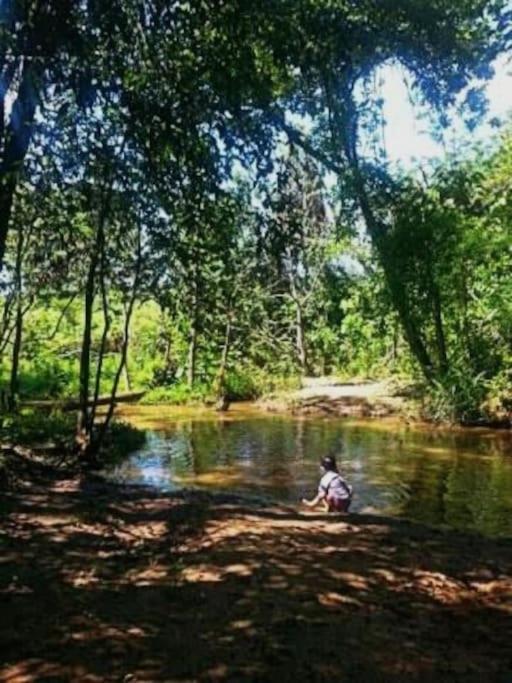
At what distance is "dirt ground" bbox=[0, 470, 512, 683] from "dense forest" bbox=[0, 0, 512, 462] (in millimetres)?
3681

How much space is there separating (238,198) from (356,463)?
8.08m

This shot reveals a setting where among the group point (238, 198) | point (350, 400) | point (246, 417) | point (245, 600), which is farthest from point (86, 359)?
point (350, 400)

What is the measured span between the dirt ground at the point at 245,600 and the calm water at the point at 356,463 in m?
4.97

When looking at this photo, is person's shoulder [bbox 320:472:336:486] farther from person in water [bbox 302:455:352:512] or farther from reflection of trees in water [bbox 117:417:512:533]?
reflection of trees in water [bbox 117:417:512:533]

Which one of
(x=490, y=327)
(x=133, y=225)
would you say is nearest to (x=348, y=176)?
(x=490, y=327)

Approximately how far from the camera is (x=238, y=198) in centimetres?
1077

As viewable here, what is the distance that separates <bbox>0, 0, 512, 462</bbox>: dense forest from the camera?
8117 millimetres

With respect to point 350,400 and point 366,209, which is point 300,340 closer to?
point 350,400

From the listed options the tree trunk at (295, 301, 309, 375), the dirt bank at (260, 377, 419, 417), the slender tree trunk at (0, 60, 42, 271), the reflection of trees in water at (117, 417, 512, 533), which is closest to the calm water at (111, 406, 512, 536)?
the reflection of trees in water at (117, 417, 512, 533)

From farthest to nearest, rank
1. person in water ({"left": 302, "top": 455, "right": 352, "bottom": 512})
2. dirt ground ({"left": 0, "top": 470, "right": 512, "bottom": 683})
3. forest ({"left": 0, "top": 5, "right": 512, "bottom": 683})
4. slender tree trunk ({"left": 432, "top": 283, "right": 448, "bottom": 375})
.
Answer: slender tree trunk ({"left": 432, "top": 283, "right": 448, "bottom": 375})
person in water ({"left": 302, "top": 455, "right": 352, "bottom": 512})
forest ({"left": 0, "top": 5, "right": 512, "bottom": 683})
dirt ground ({"left": 0, "top": 470, "right": 512, "bottom": 683})

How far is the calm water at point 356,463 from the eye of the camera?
1312cm

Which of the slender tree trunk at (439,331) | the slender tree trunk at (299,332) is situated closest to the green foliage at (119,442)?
the slender tree trunk at (439,331)

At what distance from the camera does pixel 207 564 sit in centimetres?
624

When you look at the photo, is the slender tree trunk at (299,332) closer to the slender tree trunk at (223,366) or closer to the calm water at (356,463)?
the slender tree trunk at (223,366)
